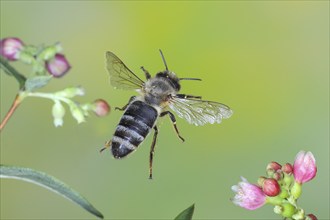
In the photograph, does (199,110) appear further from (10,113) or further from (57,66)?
(10,113)

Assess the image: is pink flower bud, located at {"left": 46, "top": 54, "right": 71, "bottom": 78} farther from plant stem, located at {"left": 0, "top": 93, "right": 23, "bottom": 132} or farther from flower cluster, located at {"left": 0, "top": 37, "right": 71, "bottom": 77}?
plant stem, located at {"left": 0, "top": 93, "right": 23, "bottom": 132}

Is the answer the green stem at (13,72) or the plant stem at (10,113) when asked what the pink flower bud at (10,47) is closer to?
the green stem at (13,72)

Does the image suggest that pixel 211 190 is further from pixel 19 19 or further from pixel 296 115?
pixel 19 19

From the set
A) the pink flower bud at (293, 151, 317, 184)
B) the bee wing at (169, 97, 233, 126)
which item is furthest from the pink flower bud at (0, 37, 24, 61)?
the pink flower bud at (293, 151, 317, 184)

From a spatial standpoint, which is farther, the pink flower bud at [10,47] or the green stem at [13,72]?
the pink flower bud at [10,47]

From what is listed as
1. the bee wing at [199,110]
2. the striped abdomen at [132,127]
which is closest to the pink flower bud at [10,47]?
the striped abdomen at [132,127]

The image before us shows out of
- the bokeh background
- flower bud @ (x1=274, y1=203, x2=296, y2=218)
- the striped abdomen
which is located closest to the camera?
flower bud @ (x1=274, y1=203, x2=296, y2=218)
